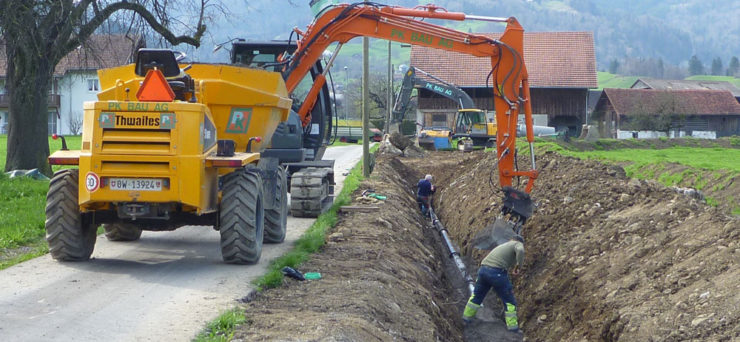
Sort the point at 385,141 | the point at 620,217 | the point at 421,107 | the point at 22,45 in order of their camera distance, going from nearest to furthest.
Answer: the point at 620,217, the point at 22,45, the point at 385,141, the point at 421,107

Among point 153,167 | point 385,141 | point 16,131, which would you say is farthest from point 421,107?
point 153,167

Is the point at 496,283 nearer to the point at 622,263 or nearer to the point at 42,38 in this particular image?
the point at 622,263

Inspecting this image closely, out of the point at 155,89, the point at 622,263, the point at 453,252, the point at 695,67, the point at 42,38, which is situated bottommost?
the point at 453,252

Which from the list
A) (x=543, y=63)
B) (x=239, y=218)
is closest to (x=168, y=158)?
(x=239, y=218)

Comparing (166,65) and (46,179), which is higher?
(166,65)

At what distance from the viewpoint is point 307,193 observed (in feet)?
51.3

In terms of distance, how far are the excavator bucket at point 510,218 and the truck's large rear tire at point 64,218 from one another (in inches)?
253

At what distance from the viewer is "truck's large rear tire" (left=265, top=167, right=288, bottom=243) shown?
490 inches

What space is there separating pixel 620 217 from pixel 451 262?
4.31m

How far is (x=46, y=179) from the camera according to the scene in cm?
1944

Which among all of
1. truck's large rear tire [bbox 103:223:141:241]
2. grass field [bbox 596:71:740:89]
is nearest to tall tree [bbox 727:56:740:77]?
grass field [bbox 596:71:740:89]

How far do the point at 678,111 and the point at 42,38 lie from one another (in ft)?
177

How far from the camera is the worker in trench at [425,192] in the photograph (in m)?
21.2

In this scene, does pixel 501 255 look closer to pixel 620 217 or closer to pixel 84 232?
pixel 620 217
